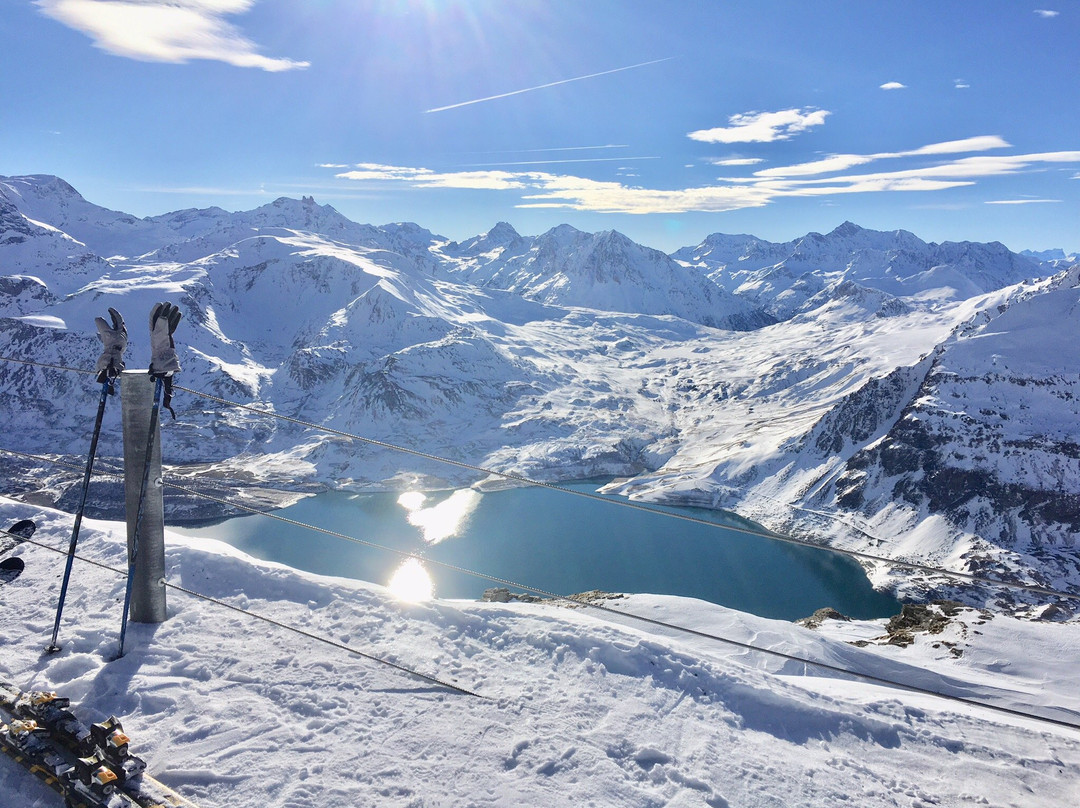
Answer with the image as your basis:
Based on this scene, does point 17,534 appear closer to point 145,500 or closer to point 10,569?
point 10,569

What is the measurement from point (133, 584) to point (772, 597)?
101367mm

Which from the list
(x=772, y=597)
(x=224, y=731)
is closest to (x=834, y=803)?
(x=224, y=731)

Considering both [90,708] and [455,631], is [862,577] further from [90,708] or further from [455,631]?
[90,708]

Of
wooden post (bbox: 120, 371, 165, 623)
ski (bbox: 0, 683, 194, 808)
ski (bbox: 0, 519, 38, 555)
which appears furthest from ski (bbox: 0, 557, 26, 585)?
ski (bbox: 0, 683, 194, 808)

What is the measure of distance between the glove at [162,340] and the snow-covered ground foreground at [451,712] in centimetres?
803

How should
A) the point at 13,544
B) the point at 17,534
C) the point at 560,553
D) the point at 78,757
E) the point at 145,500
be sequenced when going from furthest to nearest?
1. the point at 560,553
2. the point at 17,534
3. the point at 13,544
4. the point at 145,500
5. the point at 78,757

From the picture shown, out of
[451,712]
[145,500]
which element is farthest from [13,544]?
[451,712]

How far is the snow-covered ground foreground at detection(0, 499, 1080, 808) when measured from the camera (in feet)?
43.3

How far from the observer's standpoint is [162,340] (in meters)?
15.4

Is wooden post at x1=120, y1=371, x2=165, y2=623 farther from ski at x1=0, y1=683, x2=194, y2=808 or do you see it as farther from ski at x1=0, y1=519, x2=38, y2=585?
ski at x1=0, y1=519, x2=38, y2=585

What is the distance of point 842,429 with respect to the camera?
536ft

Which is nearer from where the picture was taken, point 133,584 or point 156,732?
point 156,732

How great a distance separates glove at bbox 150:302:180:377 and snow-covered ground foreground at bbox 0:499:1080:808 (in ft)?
26.3

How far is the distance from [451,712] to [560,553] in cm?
10037
